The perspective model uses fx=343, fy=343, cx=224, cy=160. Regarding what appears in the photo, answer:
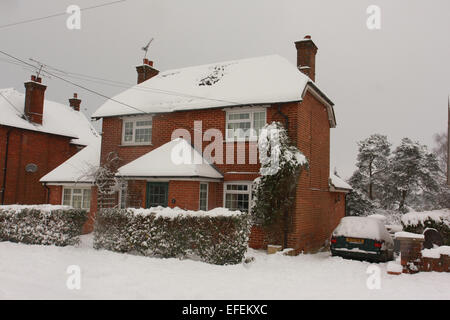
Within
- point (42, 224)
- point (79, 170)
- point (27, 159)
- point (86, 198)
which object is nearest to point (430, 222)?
point (42, 224)

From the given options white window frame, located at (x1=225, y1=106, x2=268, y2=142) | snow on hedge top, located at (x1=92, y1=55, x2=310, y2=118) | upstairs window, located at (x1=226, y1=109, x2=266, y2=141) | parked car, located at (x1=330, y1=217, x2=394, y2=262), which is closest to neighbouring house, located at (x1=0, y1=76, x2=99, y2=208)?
snow on hedge top, located at (x1=92, y1=55, x2=310, y2=118)

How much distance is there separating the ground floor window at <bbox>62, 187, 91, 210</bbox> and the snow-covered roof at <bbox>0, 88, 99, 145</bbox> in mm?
6854

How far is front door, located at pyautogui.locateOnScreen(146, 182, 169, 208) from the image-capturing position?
1396 centimetres

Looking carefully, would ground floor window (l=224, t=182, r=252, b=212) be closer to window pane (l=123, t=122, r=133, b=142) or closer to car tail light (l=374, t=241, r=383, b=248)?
car tail light (l=374, t=241, r=383, b=248)

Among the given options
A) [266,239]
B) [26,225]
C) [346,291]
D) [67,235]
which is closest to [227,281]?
[346,291]

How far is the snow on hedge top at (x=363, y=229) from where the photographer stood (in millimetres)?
11008

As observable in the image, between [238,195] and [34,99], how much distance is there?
16.8 m

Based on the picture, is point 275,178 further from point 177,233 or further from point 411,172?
point 411,172

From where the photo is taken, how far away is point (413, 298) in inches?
278

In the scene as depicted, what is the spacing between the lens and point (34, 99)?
22969 mm

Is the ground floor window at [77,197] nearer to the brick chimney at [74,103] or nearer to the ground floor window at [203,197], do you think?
the ground floor window at [203,197]

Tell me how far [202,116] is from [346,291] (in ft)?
32.2

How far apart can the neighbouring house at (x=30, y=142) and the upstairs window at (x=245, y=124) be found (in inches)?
492
